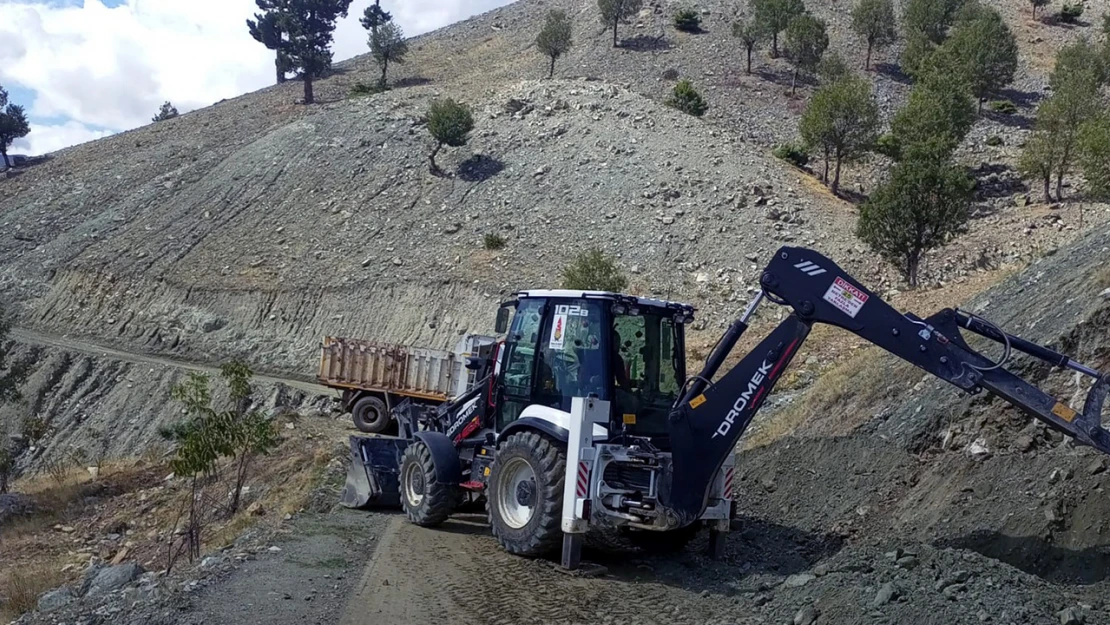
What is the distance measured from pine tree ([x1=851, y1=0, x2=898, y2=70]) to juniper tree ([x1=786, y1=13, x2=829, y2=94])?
3.89m

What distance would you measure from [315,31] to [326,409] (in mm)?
51154

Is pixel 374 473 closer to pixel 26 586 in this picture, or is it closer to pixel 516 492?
pixel 516 492

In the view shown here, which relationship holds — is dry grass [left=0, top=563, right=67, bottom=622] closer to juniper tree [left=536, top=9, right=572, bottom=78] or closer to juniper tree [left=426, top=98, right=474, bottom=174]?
juniper tree [left=426, top=98, right=474, bottom=174]

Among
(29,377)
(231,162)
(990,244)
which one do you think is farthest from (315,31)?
(990,244)

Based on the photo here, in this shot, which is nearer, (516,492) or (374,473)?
(516,492)

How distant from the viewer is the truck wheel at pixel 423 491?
1214 cm

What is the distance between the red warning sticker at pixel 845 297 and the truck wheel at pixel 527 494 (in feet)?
10.0

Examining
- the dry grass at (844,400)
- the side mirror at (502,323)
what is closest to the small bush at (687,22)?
the dry grass at (844,400)

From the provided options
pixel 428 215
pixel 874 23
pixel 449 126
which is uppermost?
pixel 874 23

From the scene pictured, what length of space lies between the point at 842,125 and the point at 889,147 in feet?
7.38

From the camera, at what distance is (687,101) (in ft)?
169

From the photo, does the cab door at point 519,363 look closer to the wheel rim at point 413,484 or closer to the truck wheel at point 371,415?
the wheel rim at point 413,484

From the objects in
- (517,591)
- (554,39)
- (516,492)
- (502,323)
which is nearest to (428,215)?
(554,39)

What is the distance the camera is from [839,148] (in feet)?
140
